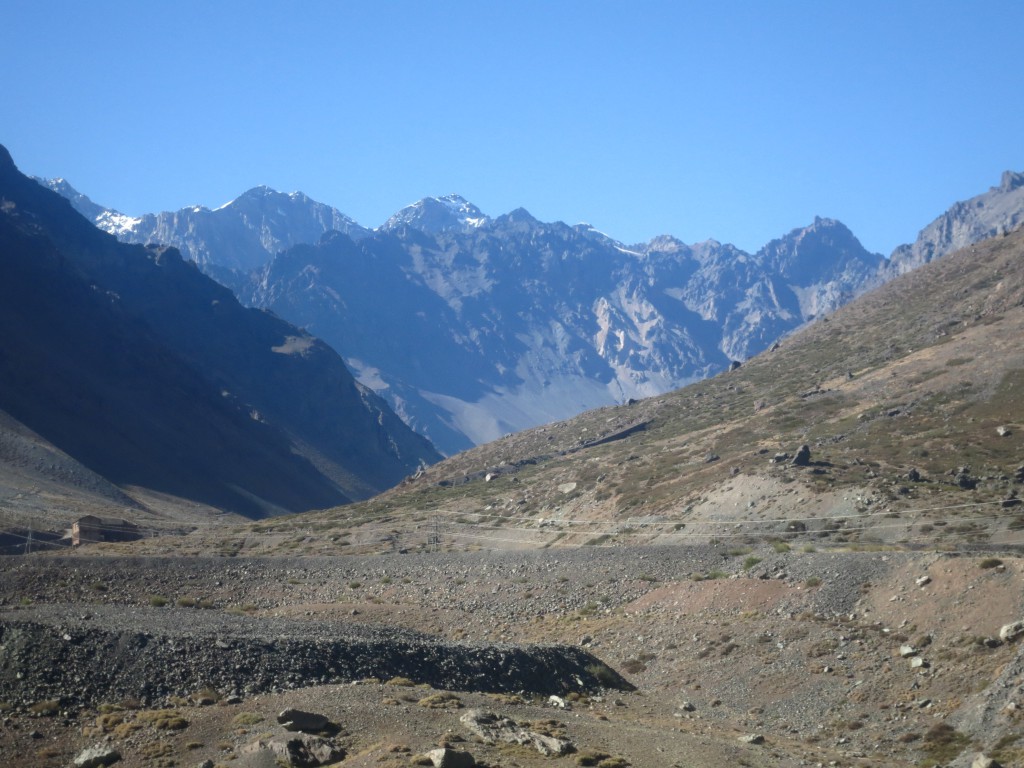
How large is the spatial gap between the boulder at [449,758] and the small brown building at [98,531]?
5583 cm

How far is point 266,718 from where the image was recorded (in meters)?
24.9

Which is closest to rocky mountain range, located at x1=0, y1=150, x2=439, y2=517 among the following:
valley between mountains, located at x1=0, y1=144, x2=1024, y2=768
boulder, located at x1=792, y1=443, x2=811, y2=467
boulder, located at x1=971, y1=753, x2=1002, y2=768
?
valley between mountains, located at x1=0, y1=144, x2=1024, y2=768

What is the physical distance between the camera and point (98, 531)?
76.3 meters

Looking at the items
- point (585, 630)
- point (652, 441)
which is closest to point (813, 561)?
point (585, 630)

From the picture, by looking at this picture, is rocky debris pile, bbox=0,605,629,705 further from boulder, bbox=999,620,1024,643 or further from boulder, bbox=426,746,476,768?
boulder, bbox=999,620,1024,643

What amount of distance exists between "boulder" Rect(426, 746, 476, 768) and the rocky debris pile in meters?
7.31

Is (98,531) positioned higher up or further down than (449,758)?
further down

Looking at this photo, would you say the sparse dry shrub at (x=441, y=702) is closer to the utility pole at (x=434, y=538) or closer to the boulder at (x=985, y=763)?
the boulder at (x=985, y=763)

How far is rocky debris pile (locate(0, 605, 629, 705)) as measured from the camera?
26.5m

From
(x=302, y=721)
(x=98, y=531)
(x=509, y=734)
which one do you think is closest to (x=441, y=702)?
(x=509, y=734)

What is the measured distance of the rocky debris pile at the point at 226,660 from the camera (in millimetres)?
26531

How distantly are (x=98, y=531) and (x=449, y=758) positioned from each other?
61.9 metres

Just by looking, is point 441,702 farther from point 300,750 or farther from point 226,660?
point 226,660

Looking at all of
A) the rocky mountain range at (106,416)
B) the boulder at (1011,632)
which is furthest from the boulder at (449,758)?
the rocky mountain range at (106,416)
